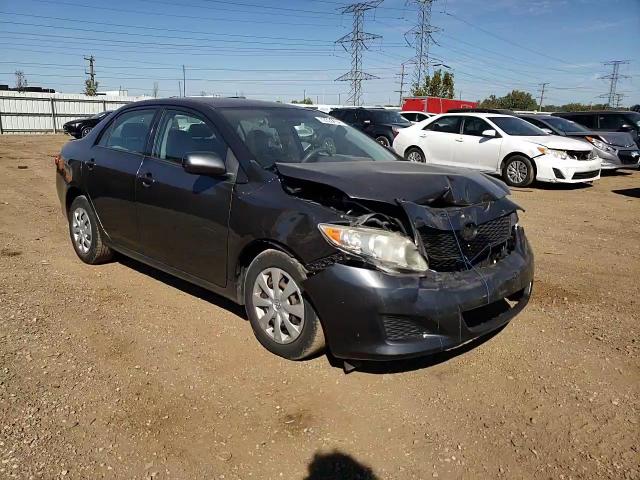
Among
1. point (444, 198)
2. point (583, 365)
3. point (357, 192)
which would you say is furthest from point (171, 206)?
point (583, 365)

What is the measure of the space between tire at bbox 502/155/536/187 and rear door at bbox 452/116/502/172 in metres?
0.24

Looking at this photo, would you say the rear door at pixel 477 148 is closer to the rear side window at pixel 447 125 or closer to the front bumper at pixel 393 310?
the rear side window at pixel 447 125

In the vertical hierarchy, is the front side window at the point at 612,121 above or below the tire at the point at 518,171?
Result: above

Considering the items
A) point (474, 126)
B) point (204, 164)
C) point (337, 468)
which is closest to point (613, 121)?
point (474, 126)

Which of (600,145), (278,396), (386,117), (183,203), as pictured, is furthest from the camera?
(386,117)

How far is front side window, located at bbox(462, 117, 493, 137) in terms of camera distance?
460 inches

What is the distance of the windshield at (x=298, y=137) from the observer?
3762 millimetres

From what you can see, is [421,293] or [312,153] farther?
[312,153]

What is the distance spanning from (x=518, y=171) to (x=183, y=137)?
8.79 meters

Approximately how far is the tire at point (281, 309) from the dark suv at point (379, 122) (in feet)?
41.9

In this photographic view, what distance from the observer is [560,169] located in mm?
10539

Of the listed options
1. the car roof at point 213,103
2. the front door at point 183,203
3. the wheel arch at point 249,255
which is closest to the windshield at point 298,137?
the car roof at point 213,103

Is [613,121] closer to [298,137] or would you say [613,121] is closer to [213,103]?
[298,137]

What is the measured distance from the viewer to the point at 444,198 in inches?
124
